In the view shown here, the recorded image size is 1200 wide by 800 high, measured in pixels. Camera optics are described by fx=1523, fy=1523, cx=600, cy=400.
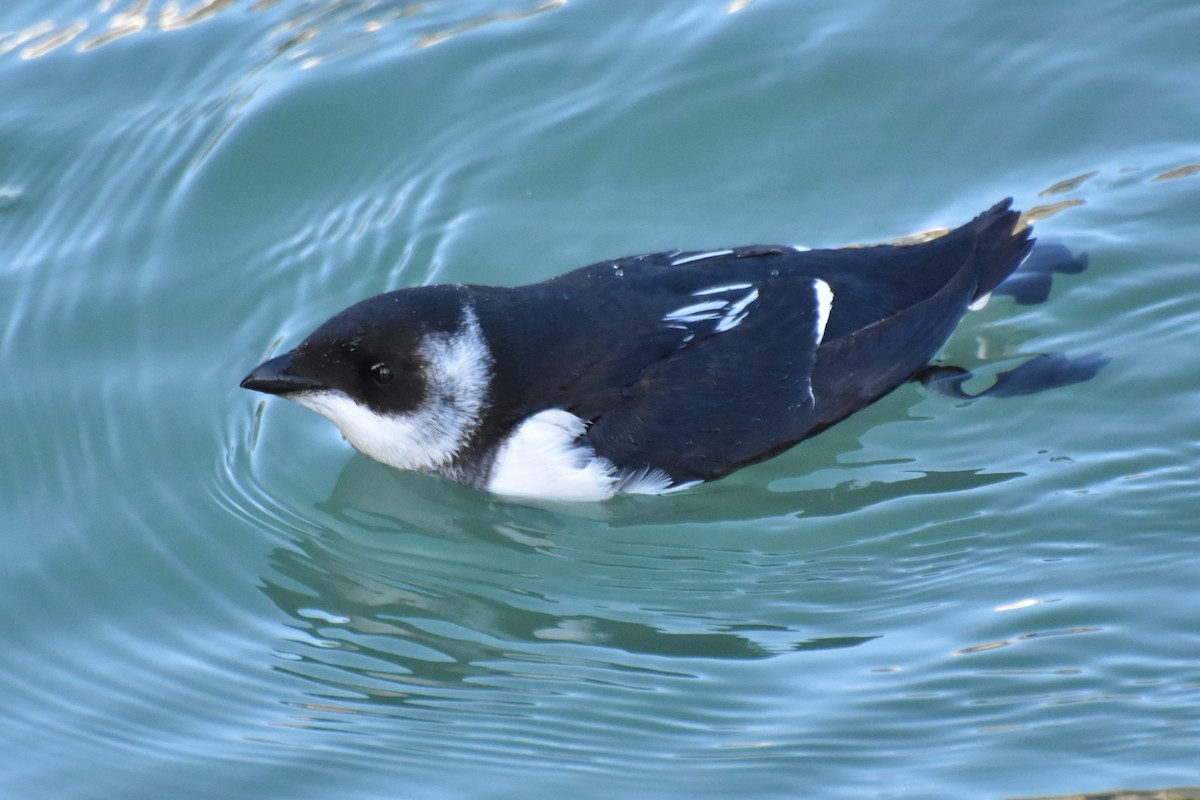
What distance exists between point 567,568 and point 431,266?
221 cm

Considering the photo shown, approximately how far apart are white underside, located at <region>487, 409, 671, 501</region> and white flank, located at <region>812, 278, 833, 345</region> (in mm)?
867

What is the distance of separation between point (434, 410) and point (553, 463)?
1.75ft

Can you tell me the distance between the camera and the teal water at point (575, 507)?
4883 mm

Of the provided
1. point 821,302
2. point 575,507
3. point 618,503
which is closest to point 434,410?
point 575,507

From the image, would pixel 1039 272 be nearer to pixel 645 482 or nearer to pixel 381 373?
pixel 645 482

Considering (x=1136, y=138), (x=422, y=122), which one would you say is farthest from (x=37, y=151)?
(x=1136, y=138)

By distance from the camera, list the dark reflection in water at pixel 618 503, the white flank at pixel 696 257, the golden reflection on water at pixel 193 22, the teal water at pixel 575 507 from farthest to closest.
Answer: the golden reflection on water at pixel 193 22, the white flank at pixel 696 257, the dark reflection in water at pixel 618 503, the teal water at pixel 575 507

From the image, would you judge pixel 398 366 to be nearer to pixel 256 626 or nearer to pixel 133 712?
pixel 256 626

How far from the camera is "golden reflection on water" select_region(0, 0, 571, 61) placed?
8.82 metres

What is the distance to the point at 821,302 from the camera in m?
6.18

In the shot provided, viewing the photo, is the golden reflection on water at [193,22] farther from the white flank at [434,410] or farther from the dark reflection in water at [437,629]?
the dark reflection in water at [437,629]

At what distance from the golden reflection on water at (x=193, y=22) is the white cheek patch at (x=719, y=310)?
3.15 metres

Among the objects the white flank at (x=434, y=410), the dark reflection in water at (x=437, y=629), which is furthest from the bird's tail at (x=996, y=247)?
the white flank at (x=434, y=410)

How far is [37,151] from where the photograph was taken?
821 centimetres
